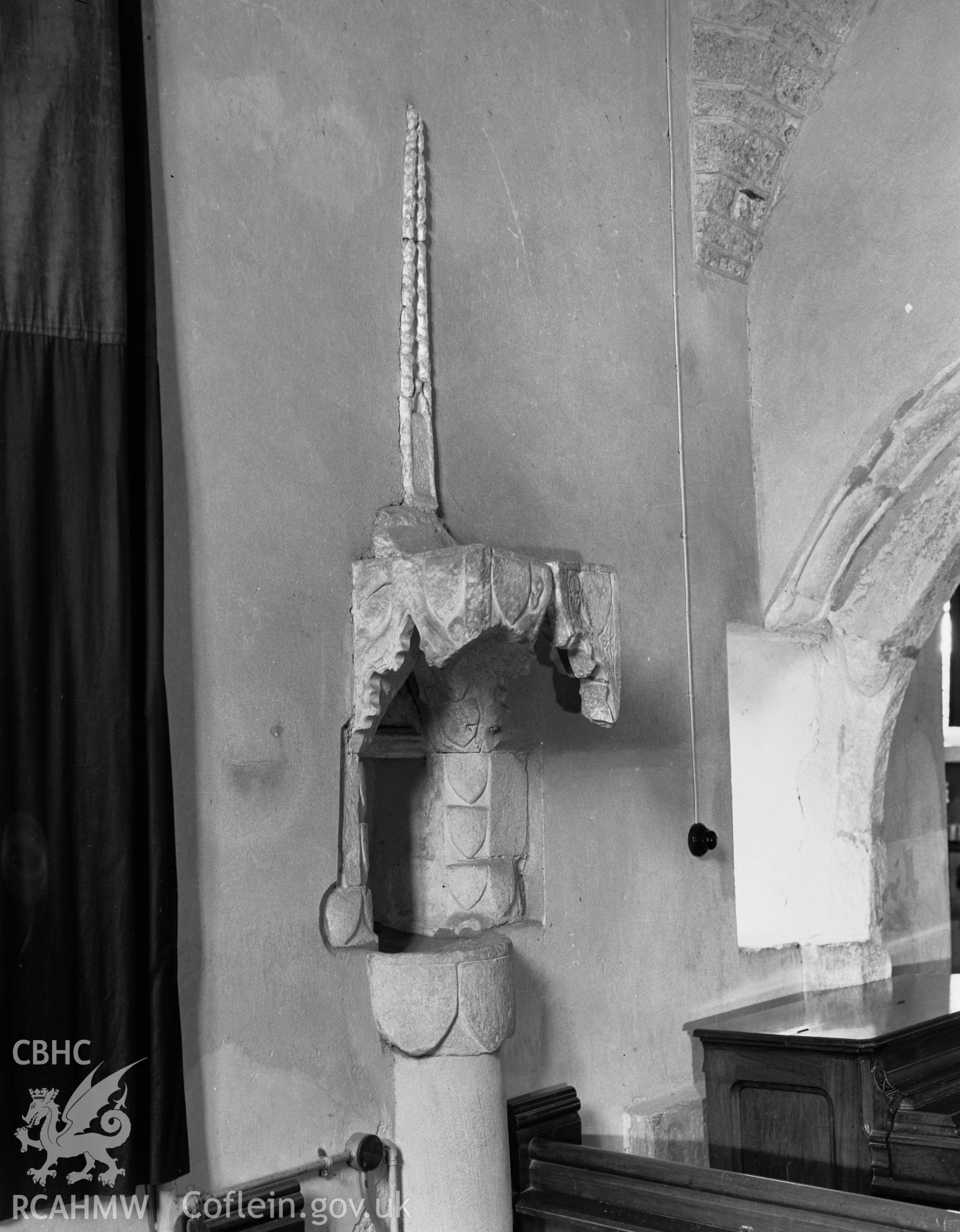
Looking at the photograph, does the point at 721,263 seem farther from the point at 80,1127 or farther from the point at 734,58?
the point at 80,1127

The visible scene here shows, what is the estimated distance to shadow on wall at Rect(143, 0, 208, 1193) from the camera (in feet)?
10.1

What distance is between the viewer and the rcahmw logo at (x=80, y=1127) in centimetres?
276

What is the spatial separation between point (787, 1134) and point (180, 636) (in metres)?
2.39

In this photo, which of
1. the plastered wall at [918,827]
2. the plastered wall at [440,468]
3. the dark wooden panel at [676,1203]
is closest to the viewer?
the dark wooden panel at [676,1203]

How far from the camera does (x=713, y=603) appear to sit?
4680 mm

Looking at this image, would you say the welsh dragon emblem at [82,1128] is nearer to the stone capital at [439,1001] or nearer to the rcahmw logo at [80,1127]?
the rcahmw logo at [80,1127]

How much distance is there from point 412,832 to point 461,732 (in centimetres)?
32

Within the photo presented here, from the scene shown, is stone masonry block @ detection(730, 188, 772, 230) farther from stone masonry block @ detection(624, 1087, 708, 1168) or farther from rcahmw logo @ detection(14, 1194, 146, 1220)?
rcahmw logo @ detection(14, 1194, 146, 1220)

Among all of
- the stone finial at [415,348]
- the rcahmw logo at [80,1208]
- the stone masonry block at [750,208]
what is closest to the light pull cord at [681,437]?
the stone masonry block at [750,208]

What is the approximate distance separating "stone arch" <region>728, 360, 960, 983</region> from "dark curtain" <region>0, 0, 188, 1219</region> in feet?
8.06


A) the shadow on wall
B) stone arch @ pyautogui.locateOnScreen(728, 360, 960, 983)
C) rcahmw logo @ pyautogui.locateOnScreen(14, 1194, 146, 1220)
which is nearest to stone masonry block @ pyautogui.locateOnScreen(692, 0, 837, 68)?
stone arch @ pyautogui.locateOnScreen(728, 360, 960, 983)

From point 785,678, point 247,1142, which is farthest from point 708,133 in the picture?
point 247,1142

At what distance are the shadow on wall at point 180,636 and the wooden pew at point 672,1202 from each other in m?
1.01

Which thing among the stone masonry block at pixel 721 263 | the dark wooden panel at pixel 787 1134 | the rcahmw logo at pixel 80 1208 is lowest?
the dark wooden panel at pixel 787 1134
